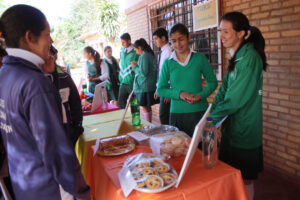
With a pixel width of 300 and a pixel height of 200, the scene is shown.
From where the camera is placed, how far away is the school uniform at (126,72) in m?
4.61

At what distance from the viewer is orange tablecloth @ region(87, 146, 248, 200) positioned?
3.61 feet

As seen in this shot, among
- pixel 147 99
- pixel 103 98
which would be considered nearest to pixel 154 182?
pixel 103 98

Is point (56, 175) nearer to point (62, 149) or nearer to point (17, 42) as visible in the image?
point (62, 149)

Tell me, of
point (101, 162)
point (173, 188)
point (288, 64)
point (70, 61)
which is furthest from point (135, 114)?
point (70, 61)

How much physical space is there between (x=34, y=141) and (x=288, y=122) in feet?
8.58

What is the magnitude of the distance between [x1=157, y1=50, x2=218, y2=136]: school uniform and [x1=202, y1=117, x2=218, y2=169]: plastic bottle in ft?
2.70

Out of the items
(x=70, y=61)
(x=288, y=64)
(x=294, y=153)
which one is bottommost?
(x=294, y=153)

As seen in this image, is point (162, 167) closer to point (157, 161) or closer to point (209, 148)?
point (157, 161)

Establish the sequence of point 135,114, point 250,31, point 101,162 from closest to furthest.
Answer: point 101,162 → point 250,31 → point 135,114

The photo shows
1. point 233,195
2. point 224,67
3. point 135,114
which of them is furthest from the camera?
point 224,67

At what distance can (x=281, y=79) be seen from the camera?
2.66 m

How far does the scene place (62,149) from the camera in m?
1.07

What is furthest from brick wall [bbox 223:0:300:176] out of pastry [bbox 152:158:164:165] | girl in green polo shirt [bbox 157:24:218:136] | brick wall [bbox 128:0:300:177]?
pastry [bbox 152:158:164:165]

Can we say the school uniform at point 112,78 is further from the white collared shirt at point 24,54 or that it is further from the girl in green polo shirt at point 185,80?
the white collared shirt at point 24,54
